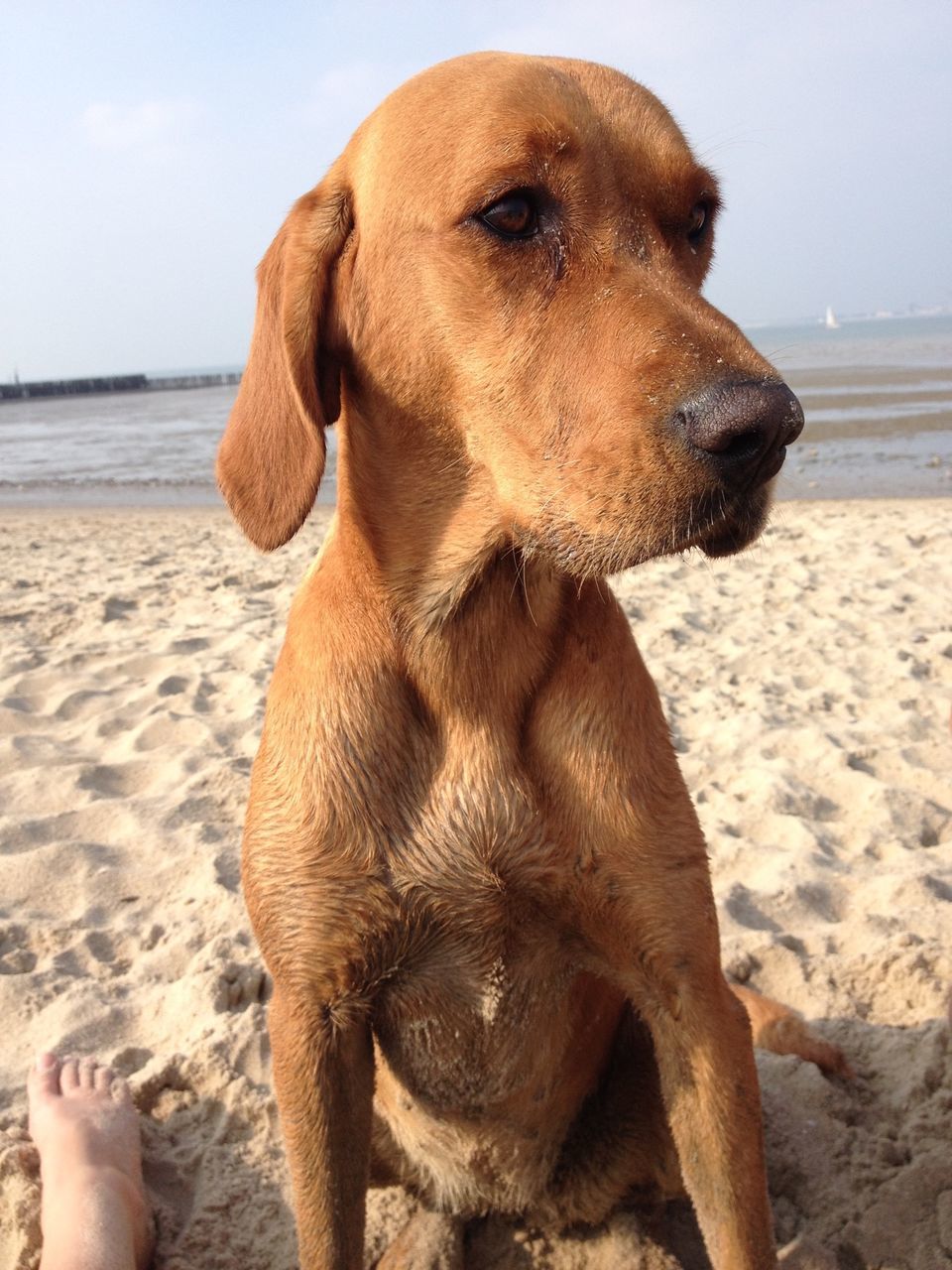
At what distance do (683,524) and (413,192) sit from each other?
825 millimetres

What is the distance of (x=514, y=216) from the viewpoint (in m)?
1.90

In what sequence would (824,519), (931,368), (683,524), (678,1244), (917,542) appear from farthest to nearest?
(931,368), (824,519), (917,542), (678,1244), (683,524)

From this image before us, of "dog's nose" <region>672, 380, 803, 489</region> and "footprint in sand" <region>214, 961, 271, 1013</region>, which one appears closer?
"dog's nose" <region>672, 380, 803, 489</region>

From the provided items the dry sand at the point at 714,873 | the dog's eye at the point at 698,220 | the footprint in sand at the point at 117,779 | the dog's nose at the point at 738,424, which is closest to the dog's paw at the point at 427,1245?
the dry sand at the point at 714,873

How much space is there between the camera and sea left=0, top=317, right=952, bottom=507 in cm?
1343

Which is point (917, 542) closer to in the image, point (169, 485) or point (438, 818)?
point (438, 818)

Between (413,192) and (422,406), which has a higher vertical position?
(413,192)

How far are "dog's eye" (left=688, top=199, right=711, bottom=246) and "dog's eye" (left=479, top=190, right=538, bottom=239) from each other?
407mm

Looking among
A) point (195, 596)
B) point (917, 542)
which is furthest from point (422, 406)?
point (917, 542)

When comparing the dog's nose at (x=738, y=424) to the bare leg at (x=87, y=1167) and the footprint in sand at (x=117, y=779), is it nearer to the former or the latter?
the bare leg at (x=87, y=1167)

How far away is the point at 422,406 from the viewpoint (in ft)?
6.66

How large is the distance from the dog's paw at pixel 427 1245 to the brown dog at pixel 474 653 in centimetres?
34

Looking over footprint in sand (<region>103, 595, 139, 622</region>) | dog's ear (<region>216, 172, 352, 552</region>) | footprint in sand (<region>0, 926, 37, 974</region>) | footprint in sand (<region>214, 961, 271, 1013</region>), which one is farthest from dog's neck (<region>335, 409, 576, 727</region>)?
footprint in sand (<region>103, 595, 139, 622</region>)

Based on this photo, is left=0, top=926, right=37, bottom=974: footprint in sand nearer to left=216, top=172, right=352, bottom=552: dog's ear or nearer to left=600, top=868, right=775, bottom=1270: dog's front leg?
left=216, top=172, right=352, bottom=552: dog's ear
